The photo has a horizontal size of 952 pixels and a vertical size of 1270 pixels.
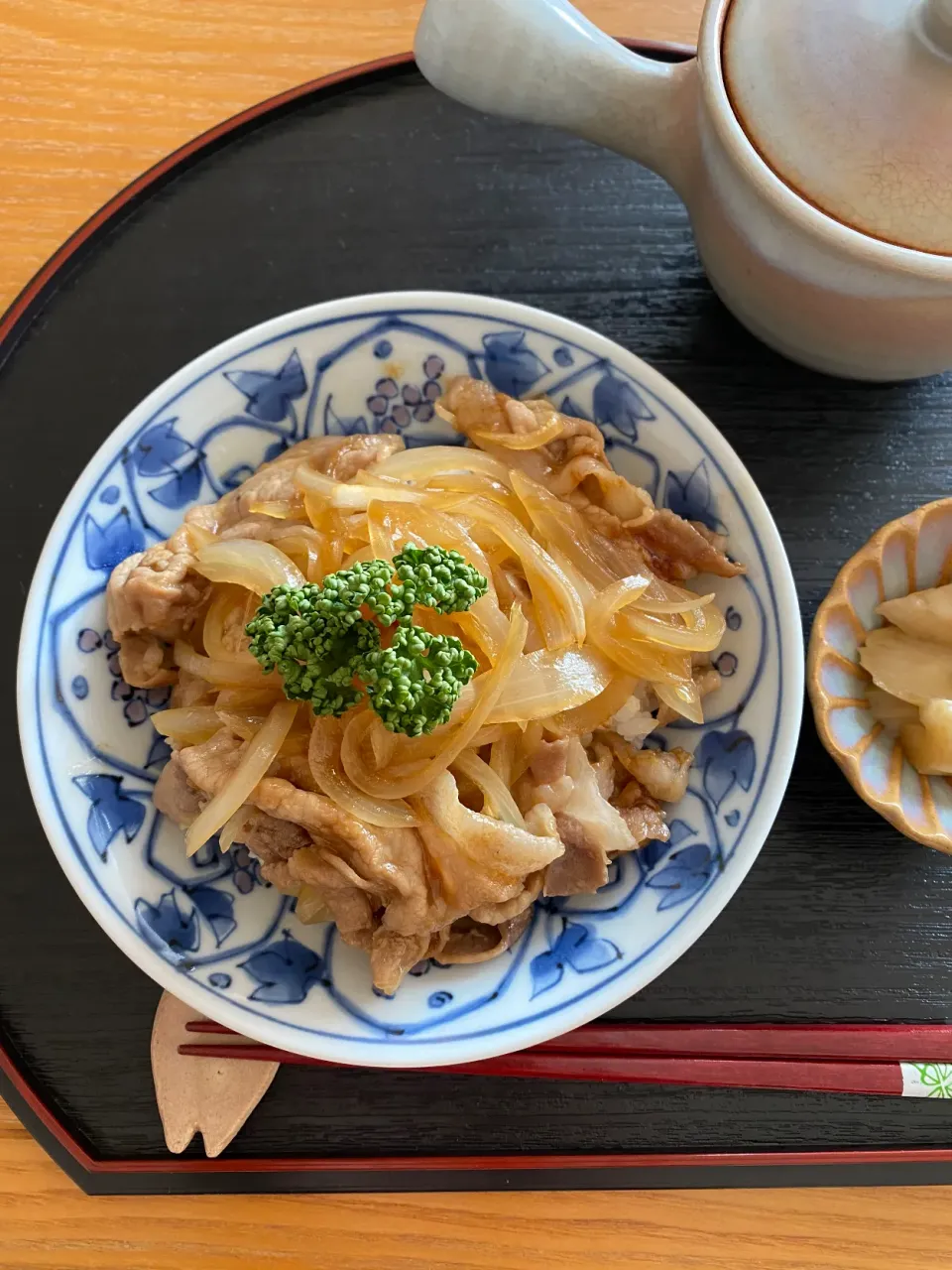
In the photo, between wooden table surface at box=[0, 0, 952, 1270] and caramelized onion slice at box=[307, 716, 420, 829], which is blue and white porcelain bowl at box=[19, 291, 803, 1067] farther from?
wooden table surface at box=[0, 0, 952, 1270]

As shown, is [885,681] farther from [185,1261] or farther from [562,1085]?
[185,1261]

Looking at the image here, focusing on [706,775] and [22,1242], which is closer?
[706,775]

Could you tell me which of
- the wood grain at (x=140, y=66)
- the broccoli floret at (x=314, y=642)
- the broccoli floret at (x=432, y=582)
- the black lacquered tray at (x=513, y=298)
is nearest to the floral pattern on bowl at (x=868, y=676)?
the black lacquered tray at (x=513, y=298)

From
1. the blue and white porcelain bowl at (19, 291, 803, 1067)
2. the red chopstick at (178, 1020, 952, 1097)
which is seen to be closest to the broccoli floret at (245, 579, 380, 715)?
the blue and white porcelain bowl at (19, 291, 803, 1067)

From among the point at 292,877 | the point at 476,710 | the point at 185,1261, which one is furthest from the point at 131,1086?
the point at 476,710

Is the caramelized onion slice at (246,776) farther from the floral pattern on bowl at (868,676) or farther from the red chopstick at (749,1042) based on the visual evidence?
the floral pattern on bowl at (868,676)

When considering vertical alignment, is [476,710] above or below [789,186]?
below

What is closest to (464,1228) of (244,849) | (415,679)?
(244,849)
